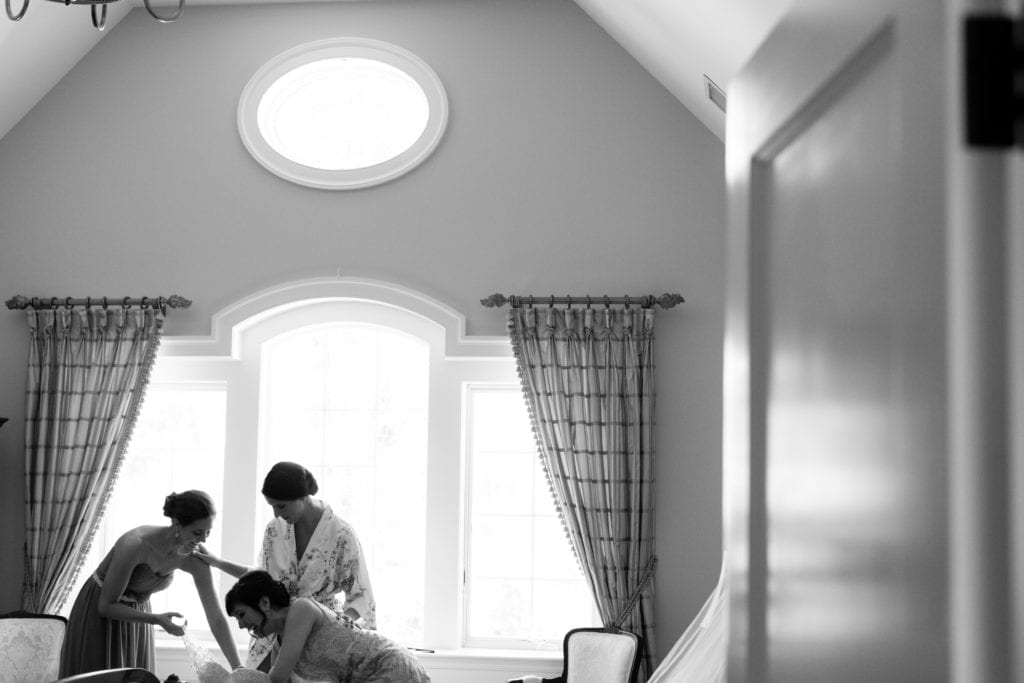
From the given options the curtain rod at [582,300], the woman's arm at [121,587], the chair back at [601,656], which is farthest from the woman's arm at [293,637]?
the curtain rod at [582,300]

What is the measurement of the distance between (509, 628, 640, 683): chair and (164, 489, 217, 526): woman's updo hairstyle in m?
1.42

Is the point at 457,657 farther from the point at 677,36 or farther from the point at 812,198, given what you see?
the point at 812,198

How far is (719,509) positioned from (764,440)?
4.00 m

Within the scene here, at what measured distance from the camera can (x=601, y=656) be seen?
4.68m

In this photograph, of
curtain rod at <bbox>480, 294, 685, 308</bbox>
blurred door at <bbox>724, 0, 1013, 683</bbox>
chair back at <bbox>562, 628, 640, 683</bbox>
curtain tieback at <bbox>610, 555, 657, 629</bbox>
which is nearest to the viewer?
blurred door at <bbox>724, 0, 1013, 683</bbox>

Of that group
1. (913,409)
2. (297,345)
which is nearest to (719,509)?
(297,345)

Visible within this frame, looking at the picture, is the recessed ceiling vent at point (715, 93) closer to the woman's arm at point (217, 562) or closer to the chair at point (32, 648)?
the woman's arm at point (217, 562)

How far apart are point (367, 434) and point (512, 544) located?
92 cm

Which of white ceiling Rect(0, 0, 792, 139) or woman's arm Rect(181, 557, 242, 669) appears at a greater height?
white ceiling Rect(0, 0, 792, 139)

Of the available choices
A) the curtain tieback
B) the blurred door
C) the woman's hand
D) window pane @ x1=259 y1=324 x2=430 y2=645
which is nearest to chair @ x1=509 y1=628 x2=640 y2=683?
the curtain tieback

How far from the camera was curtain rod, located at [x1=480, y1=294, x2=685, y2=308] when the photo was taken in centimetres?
521

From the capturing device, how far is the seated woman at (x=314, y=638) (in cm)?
355

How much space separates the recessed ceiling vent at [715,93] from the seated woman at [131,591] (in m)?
2.54

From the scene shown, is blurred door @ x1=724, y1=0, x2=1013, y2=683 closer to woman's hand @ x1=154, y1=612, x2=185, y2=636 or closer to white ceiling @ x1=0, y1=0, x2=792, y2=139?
white ceiling @ x1=0, y1=0, x2=792, y2=139
